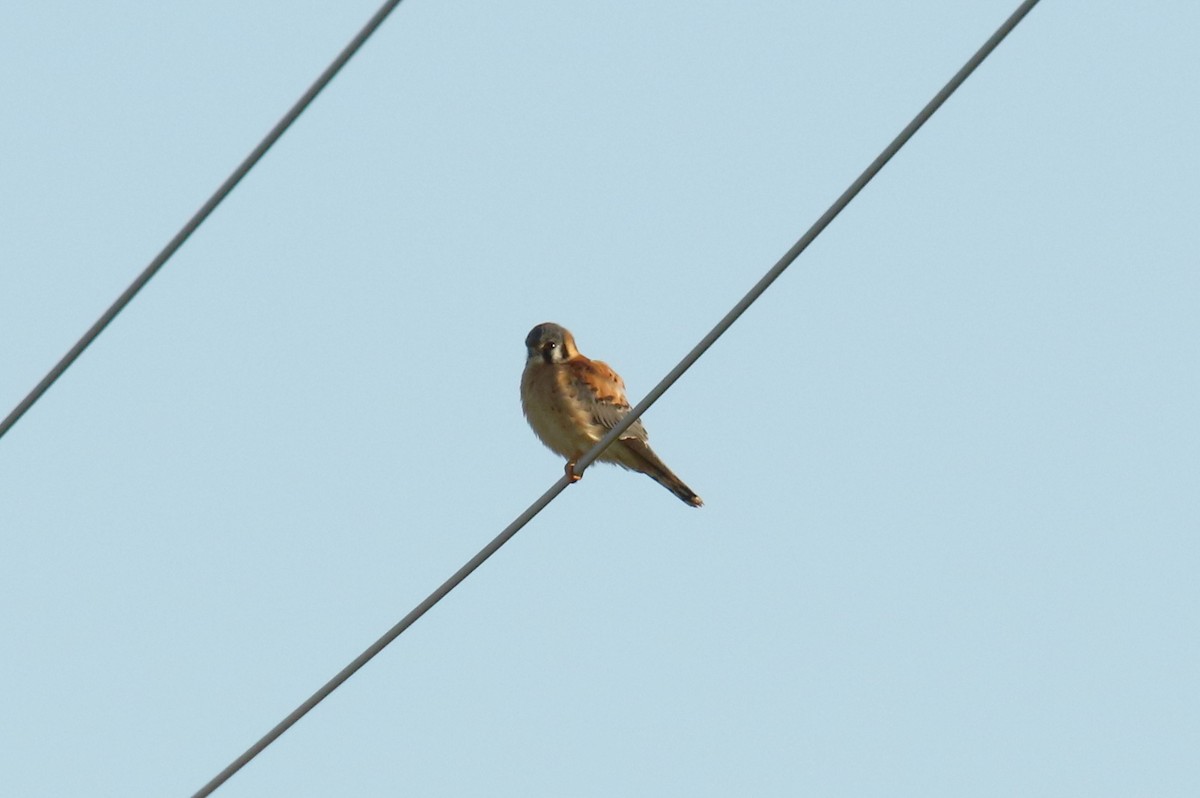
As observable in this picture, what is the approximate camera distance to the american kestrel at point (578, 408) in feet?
32.5

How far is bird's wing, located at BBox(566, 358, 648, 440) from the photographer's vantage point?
32.9 feet

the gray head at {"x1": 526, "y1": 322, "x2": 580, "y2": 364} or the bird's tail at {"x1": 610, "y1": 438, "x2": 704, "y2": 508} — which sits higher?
the gray head at {"x1": 526, "y1": 322, "x2": 580, "y2": 364}

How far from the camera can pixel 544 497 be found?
20.3 ft

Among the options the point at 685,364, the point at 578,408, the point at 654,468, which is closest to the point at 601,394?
the point at 578,408

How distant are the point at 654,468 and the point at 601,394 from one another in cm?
47

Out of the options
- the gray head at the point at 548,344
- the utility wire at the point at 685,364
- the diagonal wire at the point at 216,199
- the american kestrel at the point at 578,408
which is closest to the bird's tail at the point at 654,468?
the american kestrel at the point at 578,408

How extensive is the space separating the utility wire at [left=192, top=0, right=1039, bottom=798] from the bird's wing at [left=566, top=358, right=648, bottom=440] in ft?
12.6

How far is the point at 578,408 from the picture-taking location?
995cm

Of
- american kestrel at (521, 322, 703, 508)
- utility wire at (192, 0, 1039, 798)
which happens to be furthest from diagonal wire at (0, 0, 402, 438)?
american kestrel at (521, 322, 703, 508)

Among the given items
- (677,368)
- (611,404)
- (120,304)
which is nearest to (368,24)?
(120,304)

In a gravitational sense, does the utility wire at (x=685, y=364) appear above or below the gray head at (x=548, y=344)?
below

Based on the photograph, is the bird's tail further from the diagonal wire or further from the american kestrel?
the diagonal wire

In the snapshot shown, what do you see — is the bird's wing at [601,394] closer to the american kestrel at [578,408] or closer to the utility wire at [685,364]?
the american kestrel at [578,408]

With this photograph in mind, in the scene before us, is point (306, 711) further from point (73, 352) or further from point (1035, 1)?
point (1035, 1)
